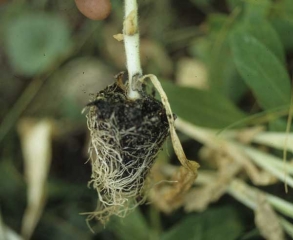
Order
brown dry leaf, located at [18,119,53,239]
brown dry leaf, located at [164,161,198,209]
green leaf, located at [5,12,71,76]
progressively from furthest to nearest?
green leaf, located at [5,12,71,76], brown dry leaf, located at [18,119,53,239], brown dry leaf, located at [164,161,198,209]

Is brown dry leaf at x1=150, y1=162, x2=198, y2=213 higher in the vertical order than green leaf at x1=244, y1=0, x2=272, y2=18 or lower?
lower

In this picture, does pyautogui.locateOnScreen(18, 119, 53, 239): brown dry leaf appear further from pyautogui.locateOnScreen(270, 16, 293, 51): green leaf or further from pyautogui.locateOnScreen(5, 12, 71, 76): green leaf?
pyautogui.locateOnScreen(270, 16, 293, 51): green leaf

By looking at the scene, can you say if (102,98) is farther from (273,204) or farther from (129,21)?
(273,204)

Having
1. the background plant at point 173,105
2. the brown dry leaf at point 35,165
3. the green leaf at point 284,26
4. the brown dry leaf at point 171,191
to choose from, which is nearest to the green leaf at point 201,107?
the background plant at point 173,105

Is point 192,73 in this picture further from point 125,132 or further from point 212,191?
point 125,132

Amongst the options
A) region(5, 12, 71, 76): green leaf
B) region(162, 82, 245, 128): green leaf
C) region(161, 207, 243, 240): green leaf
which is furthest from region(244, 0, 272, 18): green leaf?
region(5, 12, 71, 76): green leaf

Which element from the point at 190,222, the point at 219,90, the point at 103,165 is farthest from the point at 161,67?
the point at 103,165
